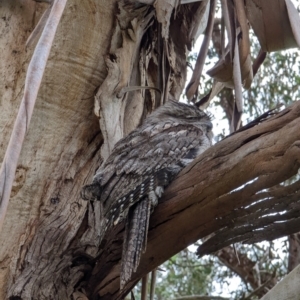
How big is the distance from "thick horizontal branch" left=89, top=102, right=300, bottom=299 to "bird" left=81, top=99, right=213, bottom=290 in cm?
8

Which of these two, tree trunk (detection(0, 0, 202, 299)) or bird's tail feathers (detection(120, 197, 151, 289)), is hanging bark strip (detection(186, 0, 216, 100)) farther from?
bird's tail feathers (detection(120, 197, 151, 289))

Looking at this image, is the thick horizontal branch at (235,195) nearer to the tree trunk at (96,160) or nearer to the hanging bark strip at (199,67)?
the tree trunk at (96,160)

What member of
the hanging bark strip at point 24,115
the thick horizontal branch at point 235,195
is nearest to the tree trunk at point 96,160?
the thick horizontal branch at point 235,195

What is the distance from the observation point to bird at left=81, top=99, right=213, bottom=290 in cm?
188

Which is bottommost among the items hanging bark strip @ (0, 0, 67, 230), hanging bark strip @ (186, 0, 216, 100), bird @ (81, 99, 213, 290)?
hanging bark strip @ (0, 0, 67, 230)

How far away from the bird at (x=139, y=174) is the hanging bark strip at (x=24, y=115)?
76 cm

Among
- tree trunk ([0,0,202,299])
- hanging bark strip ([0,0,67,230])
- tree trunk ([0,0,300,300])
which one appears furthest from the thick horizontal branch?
hanging bark strip ([0,0,67,230])

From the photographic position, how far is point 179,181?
1882mm

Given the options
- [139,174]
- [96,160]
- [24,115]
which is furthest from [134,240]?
[24,115]

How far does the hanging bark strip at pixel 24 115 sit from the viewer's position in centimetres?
115

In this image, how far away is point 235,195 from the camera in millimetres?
1679

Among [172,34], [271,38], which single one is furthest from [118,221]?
[172,34]

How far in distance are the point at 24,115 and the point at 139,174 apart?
0.99m

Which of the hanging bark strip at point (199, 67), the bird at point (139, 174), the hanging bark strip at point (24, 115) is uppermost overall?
the hanging bark strip at point (199, 67)
